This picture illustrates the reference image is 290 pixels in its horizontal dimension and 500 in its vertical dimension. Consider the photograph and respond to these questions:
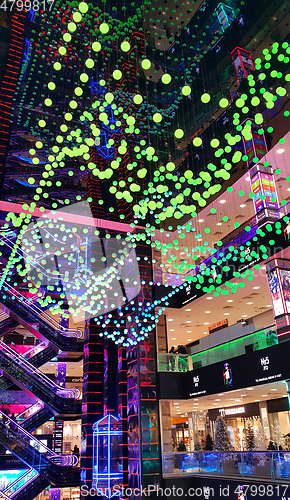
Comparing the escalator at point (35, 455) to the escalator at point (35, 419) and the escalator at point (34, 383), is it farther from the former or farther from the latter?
the escalator at point (34, 383)

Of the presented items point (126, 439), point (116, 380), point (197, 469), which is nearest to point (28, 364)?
point (116, 380)

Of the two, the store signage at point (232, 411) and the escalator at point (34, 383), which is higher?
the escalator at point (34, 383)

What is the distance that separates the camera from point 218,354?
11.8 m

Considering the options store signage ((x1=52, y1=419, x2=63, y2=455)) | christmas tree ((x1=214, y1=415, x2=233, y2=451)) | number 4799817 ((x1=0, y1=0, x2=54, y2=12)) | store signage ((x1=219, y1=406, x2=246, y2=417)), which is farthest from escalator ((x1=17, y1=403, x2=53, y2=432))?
number 4799817 ((x1=0, y1=0, x2=54, y2=12))

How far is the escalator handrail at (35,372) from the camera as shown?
13.8m

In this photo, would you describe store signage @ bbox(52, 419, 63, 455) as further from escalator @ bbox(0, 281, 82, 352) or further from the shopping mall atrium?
escalator @ bbox(0, 281, 82, 352)

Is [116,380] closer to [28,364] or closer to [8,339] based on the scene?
[28,364]

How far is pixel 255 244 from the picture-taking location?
10641 millimetres

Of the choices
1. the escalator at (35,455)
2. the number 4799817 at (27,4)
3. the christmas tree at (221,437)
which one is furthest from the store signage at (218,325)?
the number 4799817 at (27,4)

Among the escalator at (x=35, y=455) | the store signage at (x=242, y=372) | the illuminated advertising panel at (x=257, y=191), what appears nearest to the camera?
the store signage at (x=242, y=372)

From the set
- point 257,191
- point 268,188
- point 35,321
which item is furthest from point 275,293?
point 35,321

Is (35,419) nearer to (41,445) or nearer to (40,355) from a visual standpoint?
(41,445)

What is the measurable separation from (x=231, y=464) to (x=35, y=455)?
637 cm

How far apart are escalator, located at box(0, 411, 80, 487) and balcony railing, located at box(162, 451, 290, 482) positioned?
385 centimetres
